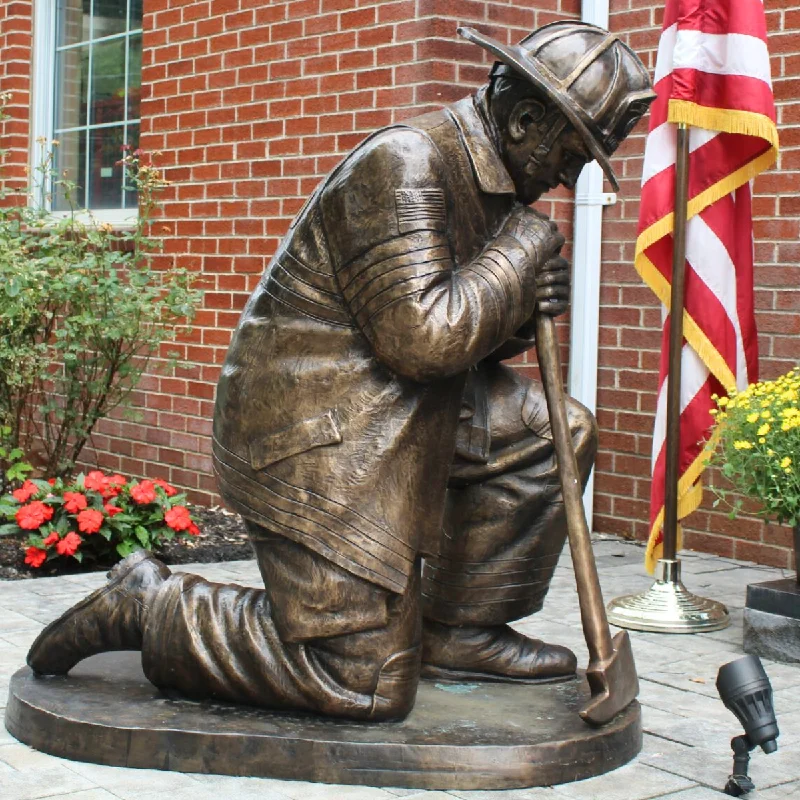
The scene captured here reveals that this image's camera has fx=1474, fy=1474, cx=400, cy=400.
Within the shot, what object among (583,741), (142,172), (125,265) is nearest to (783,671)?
(583,741)

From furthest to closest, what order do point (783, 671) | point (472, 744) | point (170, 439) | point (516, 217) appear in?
point (170, 439) < point (783, 671) < point (516, 217) < point (472, 744)

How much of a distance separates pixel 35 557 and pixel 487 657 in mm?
2633

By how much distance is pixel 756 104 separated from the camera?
5336 mm

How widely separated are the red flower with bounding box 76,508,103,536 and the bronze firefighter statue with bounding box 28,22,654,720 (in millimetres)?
2264

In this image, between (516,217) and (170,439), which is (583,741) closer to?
(516,217)

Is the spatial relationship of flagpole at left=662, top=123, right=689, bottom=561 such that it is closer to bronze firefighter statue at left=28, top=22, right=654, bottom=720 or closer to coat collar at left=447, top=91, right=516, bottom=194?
bronze firefighter statue at left=28, top=22, right=654, bottom=720

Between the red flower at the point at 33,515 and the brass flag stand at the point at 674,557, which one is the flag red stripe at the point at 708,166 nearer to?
the brass flag stand at the point at 674,557

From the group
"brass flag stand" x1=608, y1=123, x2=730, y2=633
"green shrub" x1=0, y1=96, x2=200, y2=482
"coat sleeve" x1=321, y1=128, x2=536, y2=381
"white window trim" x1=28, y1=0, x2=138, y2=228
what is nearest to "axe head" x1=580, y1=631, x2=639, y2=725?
"coat sleeve" x1=321, y1=128, x2=536, y2=381

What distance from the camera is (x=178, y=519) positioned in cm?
625

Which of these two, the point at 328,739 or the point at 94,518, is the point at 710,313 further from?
the point at 328,739

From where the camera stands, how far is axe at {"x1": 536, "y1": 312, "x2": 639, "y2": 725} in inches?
141

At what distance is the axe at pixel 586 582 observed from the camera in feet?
11.7

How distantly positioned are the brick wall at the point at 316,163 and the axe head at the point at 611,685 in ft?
9.15

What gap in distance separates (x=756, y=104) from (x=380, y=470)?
257 centimetres
